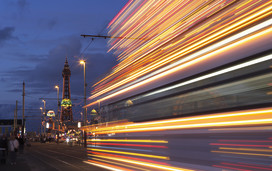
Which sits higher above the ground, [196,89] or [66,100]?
[66,100]

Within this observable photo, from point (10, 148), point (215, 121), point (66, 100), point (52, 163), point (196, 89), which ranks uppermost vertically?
point (66, 100)

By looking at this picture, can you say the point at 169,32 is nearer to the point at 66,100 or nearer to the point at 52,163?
the point at 52,163

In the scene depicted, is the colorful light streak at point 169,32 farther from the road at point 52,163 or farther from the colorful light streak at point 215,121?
the road at point 52,163

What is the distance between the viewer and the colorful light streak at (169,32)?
4422mm

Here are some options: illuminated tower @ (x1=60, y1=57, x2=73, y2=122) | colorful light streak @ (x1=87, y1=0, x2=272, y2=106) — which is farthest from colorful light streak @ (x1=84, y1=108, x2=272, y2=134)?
illuminated tower @ (x1=60, y1=57, x2=73, y2=122)

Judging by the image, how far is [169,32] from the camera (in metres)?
6.53

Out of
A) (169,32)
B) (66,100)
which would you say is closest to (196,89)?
(169,32)

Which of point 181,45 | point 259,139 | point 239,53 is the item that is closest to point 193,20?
point 181,45

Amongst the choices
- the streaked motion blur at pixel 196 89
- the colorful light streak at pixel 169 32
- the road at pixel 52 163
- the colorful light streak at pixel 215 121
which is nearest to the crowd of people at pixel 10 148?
the road at pixel 52 163

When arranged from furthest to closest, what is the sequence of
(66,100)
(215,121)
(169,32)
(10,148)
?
(66,100)
(10,148)
(169,32)
(215,121)

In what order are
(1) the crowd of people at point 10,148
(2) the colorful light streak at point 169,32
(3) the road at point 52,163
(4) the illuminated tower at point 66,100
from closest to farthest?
1. (2) the colorful light streak at point 169,32
2. (3) the road at point 52,163
3. (1) the crowd of people at point 10,148
4. (4) the illuminated tower at point 66,100

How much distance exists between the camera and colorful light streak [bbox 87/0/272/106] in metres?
4.42

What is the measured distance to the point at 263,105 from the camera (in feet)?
12.7

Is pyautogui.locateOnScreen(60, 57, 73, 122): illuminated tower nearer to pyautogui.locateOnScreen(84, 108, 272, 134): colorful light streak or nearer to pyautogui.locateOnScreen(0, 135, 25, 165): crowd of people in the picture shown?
pyautogui.locateOnScreen(0, 135, 25, 165): crowd of people
